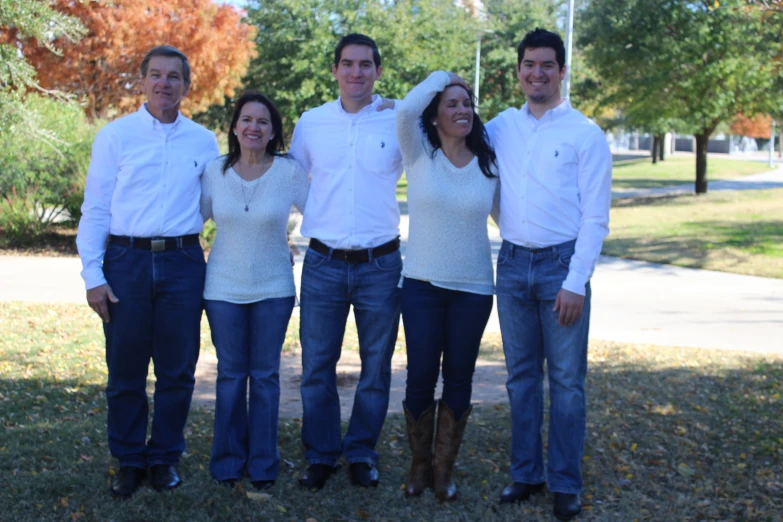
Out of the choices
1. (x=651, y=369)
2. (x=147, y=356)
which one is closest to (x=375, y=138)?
(x=147, y=356)

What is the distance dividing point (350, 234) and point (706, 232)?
15.5 m

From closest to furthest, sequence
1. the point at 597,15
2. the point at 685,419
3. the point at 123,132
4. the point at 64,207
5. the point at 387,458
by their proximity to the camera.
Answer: the point at 123,132
the point at 387,458
the point at 685,419
the point at 64,207
the point at 597,15

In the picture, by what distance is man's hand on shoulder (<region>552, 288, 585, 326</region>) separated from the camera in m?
4.03

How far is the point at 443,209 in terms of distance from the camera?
13.7 ft

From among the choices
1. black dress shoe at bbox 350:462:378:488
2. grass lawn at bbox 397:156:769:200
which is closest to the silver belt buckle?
black dress shoe at bbox 350:462:378:488

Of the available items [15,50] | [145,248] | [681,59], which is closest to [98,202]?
[145,248]

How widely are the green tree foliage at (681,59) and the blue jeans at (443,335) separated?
20.5m

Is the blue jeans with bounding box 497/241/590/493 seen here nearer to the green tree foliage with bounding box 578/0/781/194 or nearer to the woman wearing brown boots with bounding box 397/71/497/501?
the woman wearing brown boots with bounding box 397/71/497/501

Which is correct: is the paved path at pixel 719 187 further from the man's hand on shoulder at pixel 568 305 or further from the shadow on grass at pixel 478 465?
the man's hand on shoulder at pixel 568 305

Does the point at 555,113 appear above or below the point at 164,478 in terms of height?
above

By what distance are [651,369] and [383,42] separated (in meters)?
21.0

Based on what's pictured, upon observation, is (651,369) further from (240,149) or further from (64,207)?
(64,207)

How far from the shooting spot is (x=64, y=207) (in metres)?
15.3

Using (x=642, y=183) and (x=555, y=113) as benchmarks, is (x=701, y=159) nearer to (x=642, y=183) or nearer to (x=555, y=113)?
(x=642, y=183)
